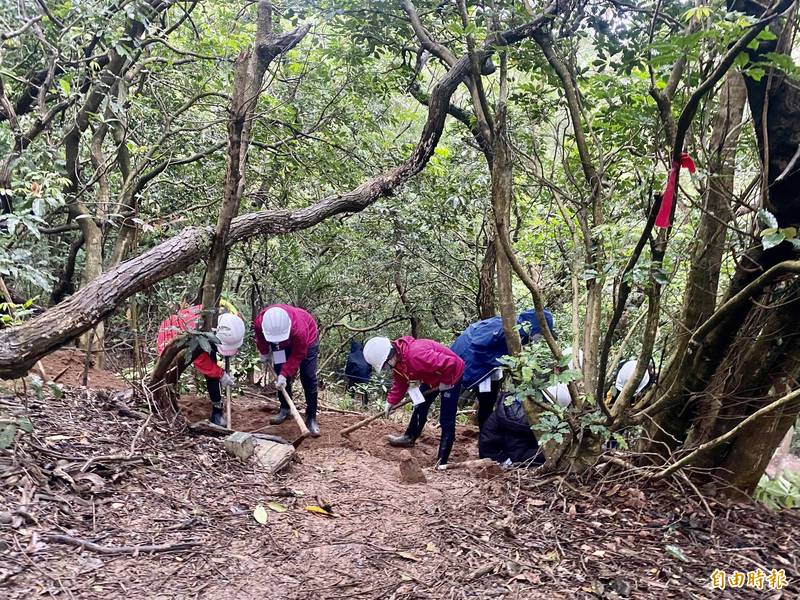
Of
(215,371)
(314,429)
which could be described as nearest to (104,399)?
Result: (215,371)

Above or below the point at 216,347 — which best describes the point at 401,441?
below

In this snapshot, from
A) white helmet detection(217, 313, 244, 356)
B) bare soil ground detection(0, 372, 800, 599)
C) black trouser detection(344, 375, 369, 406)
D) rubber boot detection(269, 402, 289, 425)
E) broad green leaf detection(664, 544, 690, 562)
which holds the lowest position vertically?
Result: black trouser detection(344, 375, 369, 406)

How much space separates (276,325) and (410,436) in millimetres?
1978

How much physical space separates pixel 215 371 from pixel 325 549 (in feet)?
8.68

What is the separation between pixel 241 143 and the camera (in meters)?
4.14

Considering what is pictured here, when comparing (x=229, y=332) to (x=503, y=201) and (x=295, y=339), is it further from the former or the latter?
(x=503, y=201)

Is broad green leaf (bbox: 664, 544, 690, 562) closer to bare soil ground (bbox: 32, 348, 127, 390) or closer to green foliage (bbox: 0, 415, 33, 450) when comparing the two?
green foliage (bbox: 0, 415, 33, 450)

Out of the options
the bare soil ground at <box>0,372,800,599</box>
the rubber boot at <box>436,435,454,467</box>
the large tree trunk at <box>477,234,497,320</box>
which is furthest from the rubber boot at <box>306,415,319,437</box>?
the large tree trunk at <box>477,234,497,320</box>

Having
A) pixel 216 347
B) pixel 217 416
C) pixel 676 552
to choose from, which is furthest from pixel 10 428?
pixel 676 552

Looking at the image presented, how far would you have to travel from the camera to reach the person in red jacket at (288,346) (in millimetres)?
5555

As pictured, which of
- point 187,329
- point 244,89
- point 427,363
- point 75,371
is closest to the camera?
point 244,89

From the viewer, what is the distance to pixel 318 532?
10.8 feet

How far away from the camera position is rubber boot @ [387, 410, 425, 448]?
594cm

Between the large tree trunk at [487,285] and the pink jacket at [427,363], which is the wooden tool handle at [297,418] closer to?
the pink jacket at [427,363]
